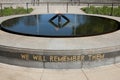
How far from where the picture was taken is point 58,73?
9016 mm

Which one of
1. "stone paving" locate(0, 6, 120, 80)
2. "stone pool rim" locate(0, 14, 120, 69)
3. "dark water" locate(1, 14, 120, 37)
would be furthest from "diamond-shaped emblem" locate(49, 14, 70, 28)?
"stone paving" locate(0, 6, 120, 80)

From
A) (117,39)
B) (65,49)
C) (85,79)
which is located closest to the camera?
(85,79)

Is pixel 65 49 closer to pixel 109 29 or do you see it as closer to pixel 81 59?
pixel 81 59

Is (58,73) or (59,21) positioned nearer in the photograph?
(58,73)

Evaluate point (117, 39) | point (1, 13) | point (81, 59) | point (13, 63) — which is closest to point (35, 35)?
point (13, 63)

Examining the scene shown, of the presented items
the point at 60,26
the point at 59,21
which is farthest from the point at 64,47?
the point at 59,21

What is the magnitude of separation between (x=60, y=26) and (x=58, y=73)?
4527 millimetres

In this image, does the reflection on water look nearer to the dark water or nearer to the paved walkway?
the dark water

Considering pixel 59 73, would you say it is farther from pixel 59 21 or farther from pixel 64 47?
pixel 59 21

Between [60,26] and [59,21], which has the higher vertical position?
[59,21]

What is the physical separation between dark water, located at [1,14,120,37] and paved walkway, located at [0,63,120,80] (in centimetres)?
234

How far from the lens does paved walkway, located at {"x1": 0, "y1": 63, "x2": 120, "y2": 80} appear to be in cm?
856

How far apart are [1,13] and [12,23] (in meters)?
7.57

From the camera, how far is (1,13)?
20.8 meters
